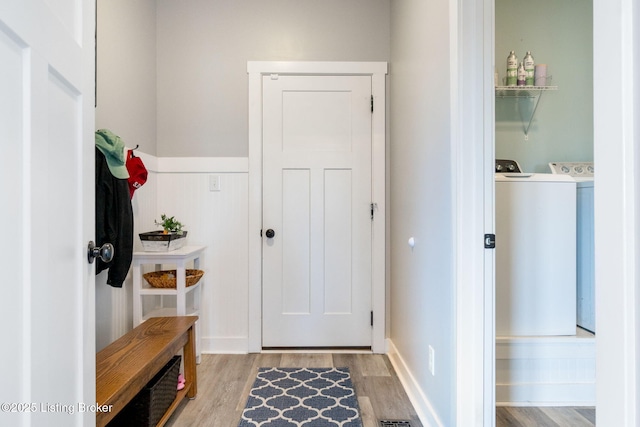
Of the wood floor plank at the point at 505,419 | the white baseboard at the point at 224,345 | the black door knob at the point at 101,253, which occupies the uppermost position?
the black door knob at the point at 101,253

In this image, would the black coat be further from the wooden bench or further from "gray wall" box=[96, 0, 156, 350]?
the wooden bench

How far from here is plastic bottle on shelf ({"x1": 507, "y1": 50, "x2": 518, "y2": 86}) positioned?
2.04 metres

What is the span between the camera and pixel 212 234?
2.39 metres

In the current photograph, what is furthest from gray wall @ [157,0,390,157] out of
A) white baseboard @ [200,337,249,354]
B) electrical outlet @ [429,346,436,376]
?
electrical outlet @ [429,346,436,376]

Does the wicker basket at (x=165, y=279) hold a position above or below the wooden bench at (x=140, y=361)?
above

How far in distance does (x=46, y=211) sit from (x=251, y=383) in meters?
1.60

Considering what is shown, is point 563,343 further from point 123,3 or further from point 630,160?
point 123,3

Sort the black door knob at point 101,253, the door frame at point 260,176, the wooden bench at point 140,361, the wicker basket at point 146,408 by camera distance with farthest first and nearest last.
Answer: the door frame at point 260,176 → the wicker basket at point 146,408 → the wooden bench at point 140,361 → the black door knob at point 101,253

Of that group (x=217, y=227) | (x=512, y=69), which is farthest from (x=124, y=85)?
(x=512, y=69)

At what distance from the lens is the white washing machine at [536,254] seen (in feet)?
5.73

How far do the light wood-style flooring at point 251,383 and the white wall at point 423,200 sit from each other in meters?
0.16

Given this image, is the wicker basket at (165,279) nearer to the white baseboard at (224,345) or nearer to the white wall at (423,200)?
the white baseboard at (224,345)

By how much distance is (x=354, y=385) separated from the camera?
192 cm

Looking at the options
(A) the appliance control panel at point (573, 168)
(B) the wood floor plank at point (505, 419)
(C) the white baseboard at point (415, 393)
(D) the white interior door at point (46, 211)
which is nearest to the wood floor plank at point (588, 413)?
(B) the wood floor plank at point (505, 419)
